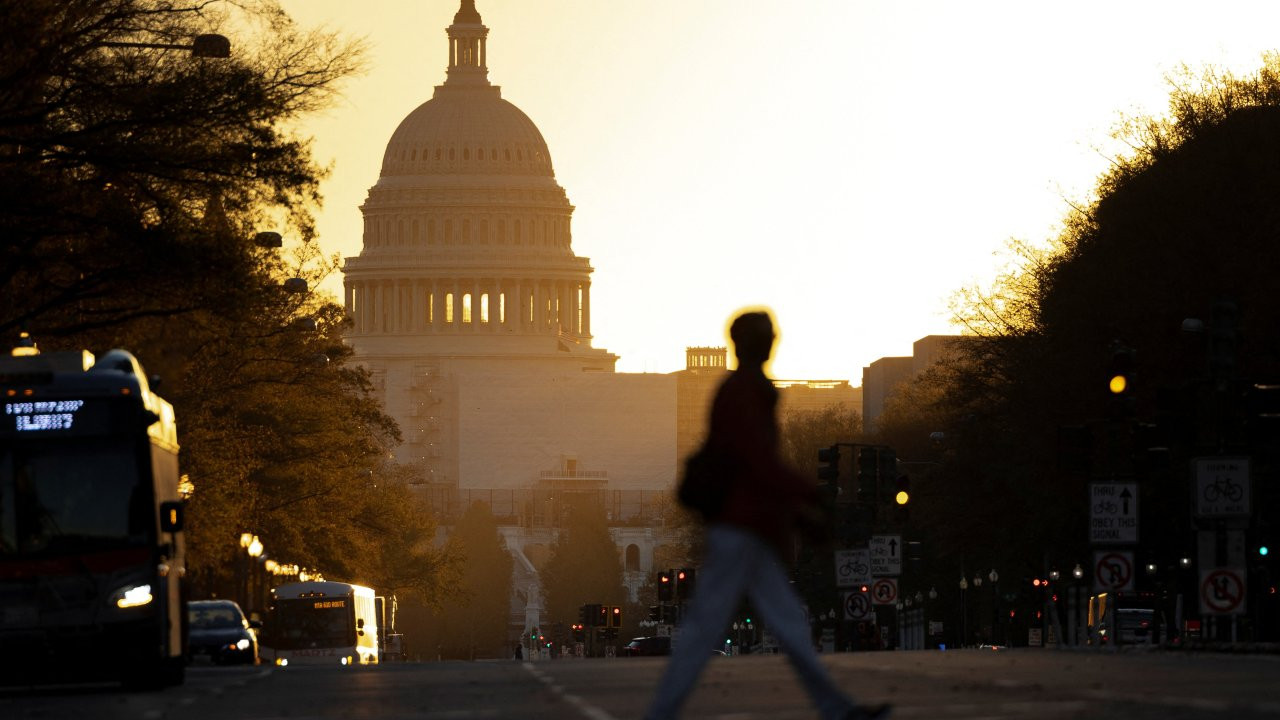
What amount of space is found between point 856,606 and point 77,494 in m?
30.3

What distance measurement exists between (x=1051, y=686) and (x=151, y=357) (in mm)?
28762

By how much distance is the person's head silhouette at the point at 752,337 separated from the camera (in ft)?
49.9

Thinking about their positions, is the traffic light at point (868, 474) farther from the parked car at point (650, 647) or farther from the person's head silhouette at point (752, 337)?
the parked car at point (650, 647)

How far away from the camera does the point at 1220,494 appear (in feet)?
114

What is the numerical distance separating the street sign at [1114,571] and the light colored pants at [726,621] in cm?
2359

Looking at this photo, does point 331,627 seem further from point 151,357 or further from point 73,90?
point 73,90

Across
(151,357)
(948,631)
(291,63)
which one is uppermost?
(291,63)

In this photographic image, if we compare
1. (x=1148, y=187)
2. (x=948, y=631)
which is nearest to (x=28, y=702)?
(x=1148, y=187)

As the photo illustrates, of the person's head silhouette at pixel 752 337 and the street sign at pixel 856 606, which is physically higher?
the person's head silhouette at pixel 752 337

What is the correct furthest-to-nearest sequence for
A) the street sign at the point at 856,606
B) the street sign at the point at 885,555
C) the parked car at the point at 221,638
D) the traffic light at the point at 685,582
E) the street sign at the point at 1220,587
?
the traffic light at the point at 685,582 < the street sign at the point at 885,555 < the street sign at the point at 856,606 < the parked car at the point at 221,638 < the street sign at the point at 1220,587

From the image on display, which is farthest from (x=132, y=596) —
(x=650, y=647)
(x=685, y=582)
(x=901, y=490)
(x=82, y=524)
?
(x=650, y=647)

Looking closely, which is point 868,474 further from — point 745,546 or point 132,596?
A: point 745,546

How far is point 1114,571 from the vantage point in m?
38.2

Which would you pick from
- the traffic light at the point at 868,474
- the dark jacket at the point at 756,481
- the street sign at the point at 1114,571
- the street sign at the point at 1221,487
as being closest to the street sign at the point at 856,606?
the traffic light at the point at 868,474
